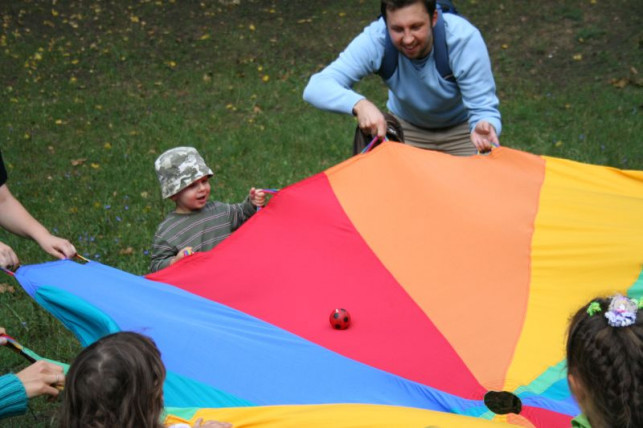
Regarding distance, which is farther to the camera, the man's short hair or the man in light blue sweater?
the man in light blue sweater

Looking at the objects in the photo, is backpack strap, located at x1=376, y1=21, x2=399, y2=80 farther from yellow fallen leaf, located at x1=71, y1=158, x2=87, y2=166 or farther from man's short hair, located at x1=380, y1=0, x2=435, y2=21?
yellow fallen leaf, located at x1=71, y1=158, x2=87, y2=166

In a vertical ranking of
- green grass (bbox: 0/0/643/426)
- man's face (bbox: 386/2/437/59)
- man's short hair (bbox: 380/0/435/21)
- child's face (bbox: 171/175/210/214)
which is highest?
man's short hair (bbox: 380/0/435/21)

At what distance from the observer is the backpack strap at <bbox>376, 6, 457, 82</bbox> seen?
4168 millimetres

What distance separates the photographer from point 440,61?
166 inches

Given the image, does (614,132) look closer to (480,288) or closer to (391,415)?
(480,288)

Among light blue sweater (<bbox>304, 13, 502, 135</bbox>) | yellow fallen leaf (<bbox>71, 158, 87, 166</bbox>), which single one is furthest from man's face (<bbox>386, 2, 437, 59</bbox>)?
yellow fallen leaf (<bbox>71, 158, 87, 166</bbox>)

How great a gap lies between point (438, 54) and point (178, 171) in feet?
4.80

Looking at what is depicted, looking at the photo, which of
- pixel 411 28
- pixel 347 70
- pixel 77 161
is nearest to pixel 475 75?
pixel 411 28

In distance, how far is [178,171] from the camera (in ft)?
12.8

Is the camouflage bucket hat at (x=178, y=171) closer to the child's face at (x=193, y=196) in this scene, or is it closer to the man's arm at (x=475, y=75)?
the child's face at (x=193, y=196)

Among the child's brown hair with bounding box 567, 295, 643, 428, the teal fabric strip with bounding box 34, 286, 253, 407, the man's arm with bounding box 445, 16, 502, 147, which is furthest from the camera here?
the man's arm with bounding box 445, 16, 502, 147

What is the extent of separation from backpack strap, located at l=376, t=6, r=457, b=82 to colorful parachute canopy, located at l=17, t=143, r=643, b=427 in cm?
51

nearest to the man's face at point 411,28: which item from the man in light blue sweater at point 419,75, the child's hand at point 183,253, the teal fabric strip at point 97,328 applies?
the man in light blue sweater at point 419,75

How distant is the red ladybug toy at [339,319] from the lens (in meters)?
3.21
